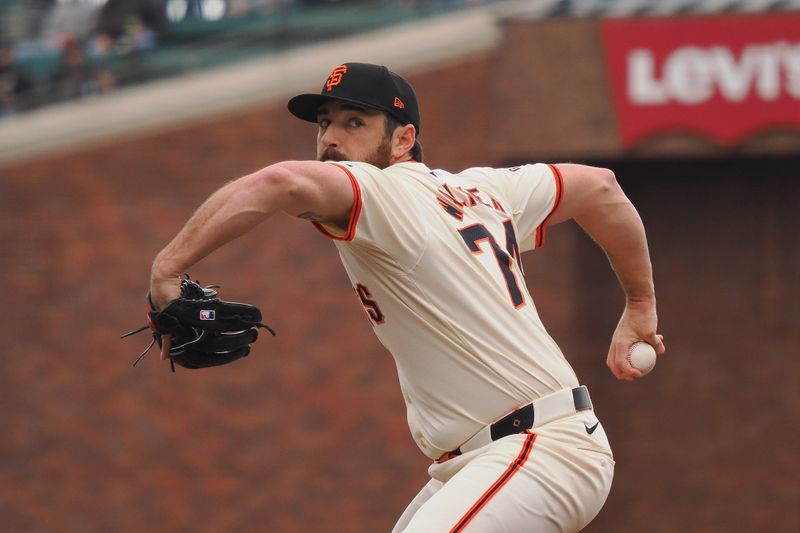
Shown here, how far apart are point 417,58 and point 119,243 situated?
3398mm

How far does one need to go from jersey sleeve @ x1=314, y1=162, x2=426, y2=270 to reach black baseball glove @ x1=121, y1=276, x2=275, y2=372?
15.9 inches

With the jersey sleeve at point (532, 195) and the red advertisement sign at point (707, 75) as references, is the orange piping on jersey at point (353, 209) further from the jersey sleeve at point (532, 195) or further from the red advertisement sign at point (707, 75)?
the red advertisement sign at point (707, 75)

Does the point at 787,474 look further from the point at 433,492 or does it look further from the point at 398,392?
the point at 433,492

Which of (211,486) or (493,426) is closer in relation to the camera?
(493,426)

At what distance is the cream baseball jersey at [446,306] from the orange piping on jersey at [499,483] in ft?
0.50

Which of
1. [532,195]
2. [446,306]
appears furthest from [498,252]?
[532,195]

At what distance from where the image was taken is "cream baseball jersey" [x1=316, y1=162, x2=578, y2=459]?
13.6 feet

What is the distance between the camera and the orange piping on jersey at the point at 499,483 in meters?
3.95

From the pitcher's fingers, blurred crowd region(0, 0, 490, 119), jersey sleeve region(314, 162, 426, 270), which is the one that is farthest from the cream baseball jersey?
blurred crowd region(0, 0, 490, 119)

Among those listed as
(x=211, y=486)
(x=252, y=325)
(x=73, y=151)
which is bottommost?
(x=211, y=486)

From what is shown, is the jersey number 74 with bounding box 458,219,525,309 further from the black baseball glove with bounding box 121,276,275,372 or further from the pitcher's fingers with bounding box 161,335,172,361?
the pitcher's fingers with bounding box 161,335,172,361

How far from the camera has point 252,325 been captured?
402 centimetres

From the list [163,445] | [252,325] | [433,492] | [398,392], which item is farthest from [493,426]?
[163,445]

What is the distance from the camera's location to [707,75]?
1150 cm
